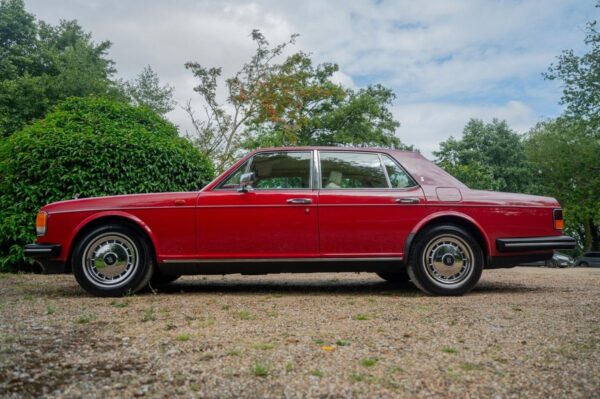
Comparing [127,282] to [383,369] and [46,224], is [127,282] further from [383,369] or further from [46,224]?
[383,369]

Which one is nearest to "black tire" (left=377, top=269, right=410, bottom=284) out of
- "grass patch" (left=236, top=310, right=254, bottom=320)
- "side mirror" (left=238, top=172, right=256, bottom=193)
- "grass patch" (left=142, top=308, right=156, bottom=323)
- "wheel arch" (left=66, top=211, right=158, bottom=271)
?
"side mirror" (left=238, top=172, right=256, bottom=193)

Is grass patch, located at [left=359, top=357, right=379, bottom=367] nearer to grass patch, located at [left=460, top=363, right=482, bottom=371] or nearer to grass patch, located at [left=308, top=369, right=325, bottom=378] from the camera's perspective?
grass patch, located at [left=308, top=369, right=325, bottom=378]

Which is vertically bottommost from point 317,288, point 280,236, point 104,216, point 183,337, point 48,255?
point 317,288

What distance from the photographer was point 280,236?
518cm

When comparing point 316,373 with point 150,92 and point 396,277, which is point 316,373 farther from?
point 150,92

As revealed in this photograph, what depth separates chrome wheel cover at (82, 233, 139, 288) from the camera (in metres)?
5.16

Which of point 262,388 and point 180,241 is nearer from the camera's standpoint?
point 262,388

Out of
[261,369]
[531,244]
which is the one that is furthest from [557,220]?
[261,369]

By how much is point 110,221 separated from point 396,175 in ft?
10.3

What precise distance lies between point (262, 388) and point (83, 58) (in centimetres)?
3257

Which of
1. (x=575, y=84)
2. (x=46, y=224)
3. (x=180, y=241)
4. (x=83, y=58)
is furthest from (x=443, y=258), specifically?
(x=83, y=58)

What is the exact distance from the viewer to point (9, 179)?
7.34 meters

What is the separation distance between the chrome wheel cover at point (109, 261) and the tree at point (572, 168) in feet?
74.2

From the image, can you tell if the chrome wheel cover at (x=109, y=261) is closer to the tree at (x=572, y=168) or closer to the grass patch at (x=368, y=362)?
the grass patch at (x=368, y=362)
